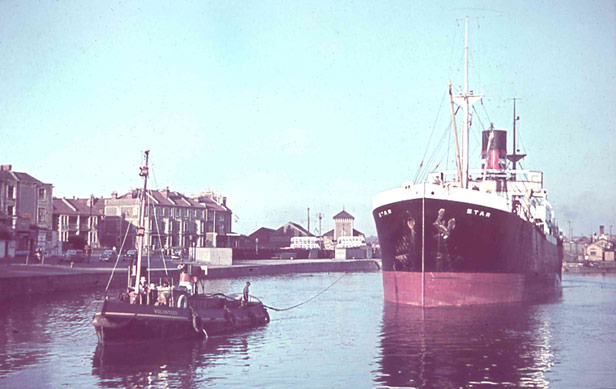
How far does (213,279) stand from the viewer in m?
67.7

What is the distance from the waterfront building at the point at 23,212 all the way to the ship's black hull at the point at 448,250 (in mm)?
44605

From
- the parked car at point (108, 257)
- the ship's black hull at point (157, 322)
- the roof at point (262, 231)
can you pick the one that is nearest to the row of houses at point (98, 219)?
the parked car at point (108, 257)

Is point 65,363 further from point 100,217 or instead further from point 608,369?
point 100,217

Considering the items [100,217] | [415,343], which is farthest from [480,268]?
[100,217]

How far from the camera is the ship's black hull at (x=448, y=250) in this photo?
117ft

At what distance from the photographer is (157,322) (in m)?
26.0

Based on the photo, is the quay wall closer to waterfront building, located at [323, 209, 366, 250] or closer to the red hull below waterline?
the red hull below waterline

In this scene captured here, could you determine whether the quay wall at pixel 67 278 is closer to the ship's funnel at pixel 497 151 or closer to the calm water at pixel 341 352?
the calm water at pixel 341 352

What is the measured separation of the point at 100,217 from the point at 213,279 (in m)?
50.9

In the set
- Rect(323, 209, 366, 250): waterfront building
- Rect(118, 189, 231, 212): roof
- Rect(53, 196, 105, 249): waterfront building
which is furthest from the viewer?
Rect(323, 209, 366, 250): waterfront building

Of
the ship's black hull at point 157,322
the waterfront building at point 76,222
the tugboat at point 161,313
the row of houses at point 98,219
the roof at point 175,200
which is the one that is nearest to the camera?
the ship's black hull at point 157,322

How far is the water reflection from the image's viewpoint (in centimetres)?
2106

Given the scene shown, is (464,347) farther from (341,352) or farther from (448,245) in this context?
(448,245)

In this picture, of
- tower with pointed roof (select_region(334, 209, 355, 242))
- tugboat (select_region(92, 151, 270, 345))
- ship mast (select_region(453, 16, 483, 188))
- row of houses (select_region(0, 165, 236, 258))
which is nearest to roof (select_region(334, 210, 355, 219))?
tower with pointed roof (select_region(334, 209, 355, 242))
